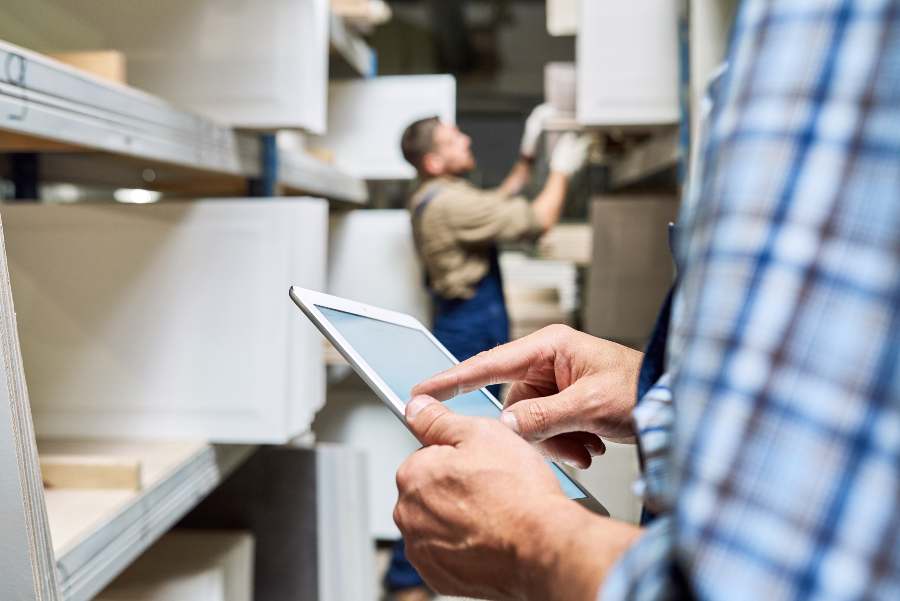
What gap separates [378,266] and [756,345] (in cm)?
210

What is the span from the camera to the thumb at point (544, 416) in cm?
59

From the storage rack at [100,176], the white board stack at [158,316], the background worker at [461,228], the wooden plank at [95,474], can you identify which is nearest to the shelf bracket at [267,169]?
the storage rack at [100,176]

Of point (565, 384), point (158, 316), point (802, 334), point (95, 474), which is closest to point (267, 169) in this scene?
point (158, 316)

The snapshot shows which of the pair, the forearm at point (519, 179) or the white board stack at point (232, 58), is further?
the forearm at point (519, 179)

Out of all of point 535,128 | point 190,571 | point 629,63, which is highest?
point 629,63

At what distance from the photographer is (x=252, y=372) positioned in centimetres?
126

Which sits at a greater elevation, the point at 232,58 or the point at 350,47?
the point at 350,47

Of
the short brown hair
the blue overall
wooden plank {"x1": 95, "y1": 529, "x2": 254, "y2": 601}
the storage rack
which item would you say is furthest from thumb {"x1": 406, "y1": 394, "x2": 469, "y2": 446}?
the short brown hair

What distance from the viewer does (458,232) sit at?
85.5 inches

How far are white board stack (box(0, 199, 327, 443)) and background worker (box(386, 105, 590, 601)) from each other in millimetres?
864

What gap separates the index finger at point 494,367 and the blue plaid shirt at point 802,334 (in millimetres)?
266

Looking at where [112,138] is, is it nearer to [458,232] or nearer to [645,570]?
[645,570]

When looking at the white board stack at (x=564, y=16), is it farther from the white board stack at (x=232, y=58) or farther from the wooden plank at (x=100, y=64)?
the wooden plank at (x=100, y=64)

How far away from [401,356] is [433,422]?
0.13 meters
